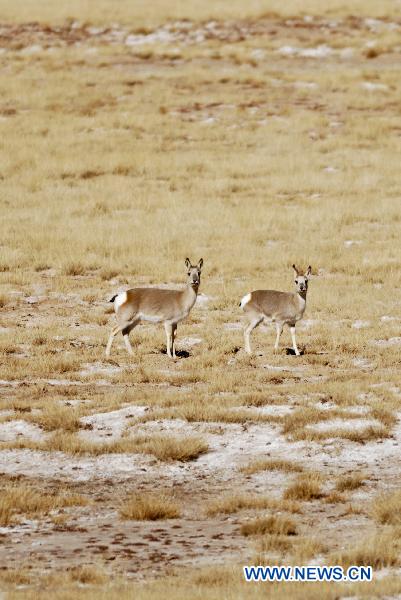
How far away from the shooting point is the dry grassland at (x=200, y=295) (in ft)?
37.7

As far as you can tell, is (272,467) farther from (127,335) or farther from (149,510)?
(127,335)

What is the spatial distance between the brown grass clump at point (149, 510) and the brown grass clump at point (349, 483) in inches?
77.6

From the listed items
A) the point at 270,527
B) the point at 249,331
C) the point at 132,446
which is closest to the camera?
the point at 270,527

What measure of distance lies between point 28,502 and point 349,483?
3.61m

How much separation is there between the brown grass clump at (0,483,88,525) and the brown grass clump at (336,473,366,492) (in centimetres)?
286

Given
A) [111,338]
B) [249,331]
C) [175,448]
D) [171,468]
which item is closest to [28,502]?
[171,468]

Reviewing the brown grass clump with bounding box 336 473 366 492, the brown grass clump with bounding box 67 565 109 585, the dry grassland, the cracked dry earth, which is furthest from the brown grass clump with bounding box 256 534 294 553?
the brown grass clump with bounding box 336 473 366 492

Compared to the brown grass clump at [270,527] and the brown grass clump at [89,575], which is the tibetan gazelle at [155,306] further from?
the brown grass clump at [89,575]

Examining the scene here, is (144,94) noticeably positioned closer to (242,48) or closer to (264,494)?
(242,48)

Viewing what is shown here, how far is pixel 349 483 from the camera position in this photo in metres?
13.0

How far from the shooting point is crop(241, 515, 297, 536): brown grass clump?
11.5 meters

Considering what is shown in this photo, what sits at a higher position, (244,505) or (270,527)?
(270,527)

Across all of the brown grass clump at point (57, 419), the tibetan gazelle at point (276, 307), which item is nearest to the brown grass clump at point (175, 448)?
the brown grass clump at point (57, 419)

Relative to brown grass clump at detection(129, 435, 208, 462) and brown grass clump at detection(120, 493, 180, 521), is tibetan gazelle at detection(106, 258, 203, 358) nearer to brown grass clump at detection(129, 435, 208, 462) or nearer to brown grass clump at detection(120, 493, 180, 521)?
brown grass clump at detection(129, 435, 208, 462)
